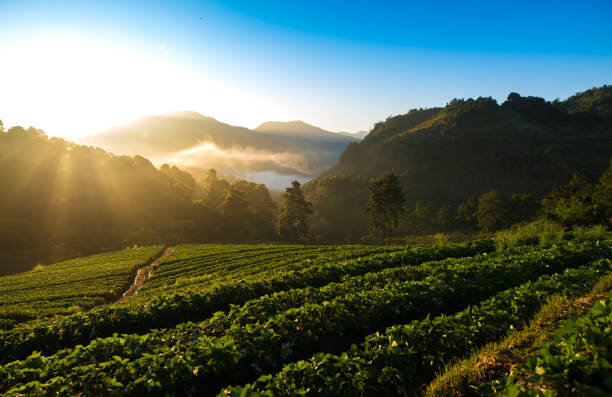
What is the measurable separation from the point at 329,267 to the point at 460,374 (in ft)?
38.9

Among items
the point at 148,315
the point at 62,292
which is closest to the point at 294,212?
the point at 62,292

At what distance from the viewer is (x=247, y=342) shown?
748 centimetres

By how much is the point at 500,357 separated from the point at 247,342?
604 centimetres

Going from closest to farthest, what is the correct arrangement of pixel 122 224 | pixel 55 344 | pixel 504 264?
pixel 55 344 < pixel 504 264 < pixel 122 224

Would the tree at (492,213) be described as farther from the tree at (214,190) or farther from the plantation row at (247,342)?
the tree at (214,190)

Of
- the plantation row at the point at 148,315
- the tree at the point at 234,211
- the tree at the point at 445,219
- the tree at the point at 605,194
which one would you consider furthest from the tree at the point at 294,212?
the tree at the point at 605,194

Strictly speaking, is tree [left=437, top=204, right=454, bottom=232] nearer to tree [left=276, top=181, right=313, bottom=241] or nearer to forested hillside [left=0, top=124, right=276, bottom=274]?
tree [left=276, top=181, right=313, bottom=241]

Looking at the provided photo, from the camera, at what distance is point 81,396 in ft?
20.2

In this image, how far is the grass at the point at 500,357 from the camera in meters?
4.94

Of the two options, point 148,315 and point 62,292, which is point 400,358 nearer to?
point 148,315

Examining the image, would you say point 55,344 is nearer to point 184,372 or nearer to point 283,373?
point 184,372

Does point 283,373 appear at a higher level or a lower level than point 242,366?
higher

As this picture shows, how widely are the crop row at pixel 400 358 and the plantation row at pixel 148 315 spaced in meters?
7.47

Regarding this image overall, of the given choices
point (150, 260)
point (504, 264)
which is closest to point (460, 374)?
point (504, 264)
